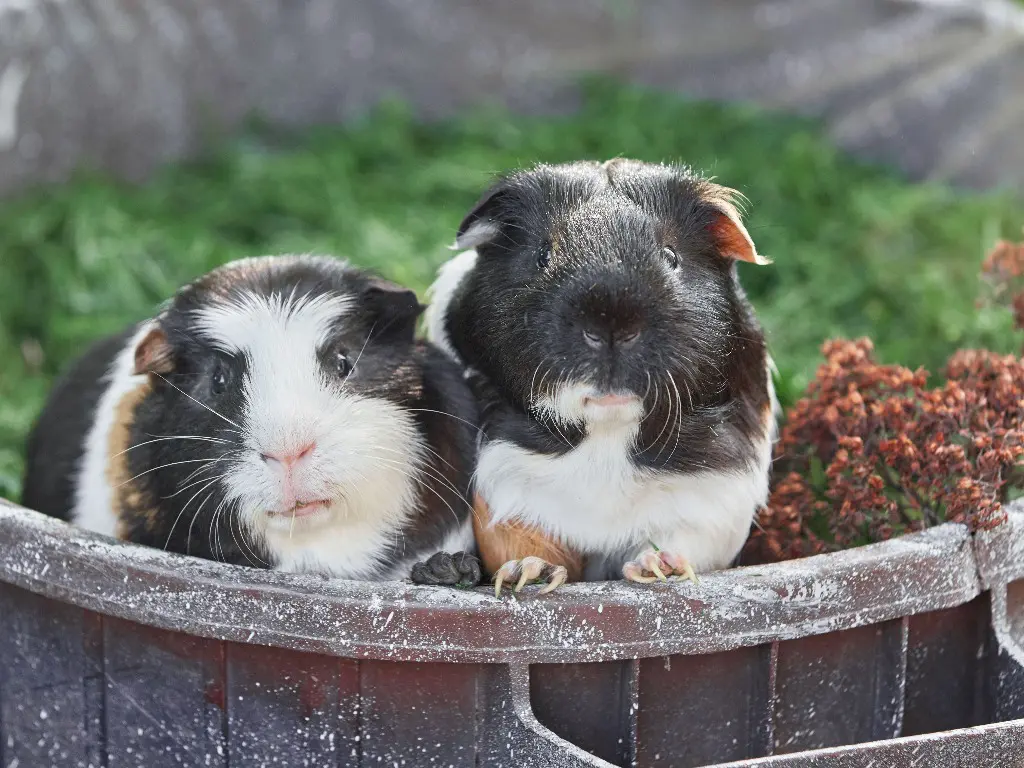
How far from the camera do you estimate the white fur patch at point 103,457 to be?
349 cm

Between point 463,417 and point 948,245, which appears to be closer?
point 463,417

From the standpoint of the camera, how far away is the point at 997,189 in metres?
6.30

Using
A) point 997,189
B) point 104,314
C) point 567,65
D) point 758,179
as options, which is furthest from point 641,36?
point 104,314

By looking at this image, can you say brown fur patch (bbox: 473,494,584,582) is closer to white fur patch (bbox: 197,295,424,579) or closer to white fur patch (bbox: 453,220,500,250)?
white fur patch (bbox: 197,295,424,579)

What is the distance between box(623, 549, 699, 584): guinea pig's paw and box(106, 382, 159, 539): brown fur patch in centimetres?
111

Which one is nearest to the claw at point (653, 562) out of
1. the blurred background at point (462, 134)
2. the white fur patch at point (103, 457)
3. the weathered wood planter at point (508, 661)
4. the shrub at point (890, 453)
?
the weathered wood planter at point (508, 661)

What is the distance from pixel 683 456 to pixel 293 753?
1033mm

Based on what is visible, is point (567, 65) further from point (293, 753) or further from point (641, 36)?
point (293, 753)

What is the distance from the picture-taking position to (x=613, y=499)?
3.06 metres

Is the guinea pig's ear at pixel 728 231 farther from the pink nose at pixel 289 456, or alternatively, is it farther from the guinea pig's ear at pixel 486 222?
the pink nose at pixel 289 456

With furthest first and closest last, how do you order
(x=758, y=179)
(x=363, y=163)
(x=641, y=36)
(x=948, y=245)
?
(x=641, y=36) → (x=363, y=163) → (x=758, y=179) → (x=948, y=245)

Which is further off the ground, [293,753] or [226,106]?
[226,106]

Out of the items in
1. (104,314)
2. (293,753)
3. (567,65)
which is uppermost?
(567,65)

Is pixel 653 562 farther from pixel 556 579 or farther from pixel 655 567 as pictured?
pixel 556 579
